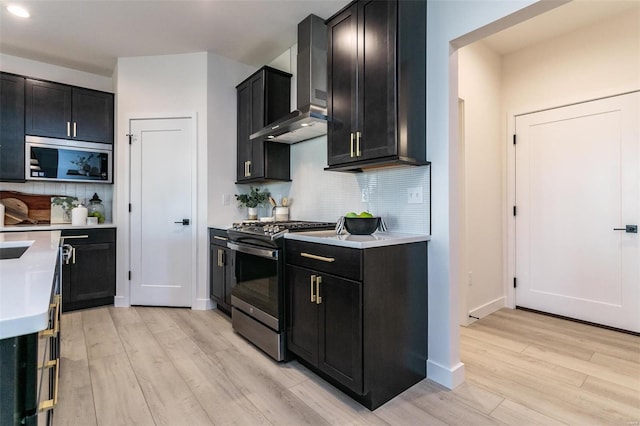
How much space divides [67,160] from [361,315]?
3.82m

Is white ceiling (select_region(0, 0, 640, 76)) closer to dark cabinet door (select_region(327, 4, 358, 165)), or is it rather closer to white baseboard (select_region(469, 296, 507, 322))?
dark cabinet door (select_region(327, 4, 358, 165))

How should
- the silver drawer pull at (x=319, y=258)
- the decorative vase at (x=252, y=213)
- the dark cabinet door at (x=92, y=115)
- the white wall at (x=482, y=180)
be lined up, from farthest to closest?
the decorative vase at (x=252, y=213) < the dark cabinet door at (x=92, y=115) < the white wall at (x=482, y=180) < the silver drawer pull at (x=319, y=258)

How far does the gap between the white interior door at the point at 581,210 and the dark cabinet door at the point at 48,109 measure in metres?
5.11

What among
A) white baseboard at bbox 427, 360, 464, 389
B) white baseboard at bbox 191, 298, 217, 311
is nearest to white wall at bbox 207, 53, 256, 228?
white baseboard at bbox 191, 298, 217, 311

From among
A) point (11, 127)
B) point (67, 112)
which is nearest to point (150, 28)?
point (67, 112)

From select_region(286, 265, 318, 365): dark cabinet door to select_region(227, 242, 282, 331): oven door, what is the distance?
3.9 inches

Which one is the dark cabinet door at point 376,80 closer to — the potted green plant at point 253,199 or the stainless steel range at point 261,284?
the stainless steel range at point 261,284

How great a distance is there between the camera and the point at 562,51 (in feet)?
10.6

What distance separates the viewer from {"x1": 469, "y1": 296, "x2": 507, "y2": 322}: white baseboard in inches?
125

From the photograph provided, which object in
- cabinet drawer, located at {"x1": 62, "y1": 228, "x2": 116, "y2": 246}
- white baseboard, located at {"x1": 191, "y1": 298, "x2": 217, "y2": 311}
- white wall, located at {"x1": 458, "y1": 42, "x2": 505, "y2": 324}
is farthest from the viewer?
white baseboard, located at {"x1": 191, "y1": 298, "x2": 217, "y2": 311}

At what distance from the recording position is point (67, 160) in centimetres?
360

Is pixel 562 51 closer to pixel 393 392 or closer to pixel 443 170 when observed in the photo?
pixel 443 170

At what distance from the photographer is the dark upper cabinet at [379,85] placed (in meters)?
1.93

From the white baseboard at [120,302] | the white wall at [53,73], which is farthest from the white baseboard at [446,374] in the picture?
the white wall at [53,73]
